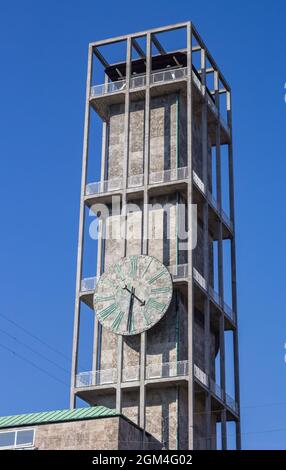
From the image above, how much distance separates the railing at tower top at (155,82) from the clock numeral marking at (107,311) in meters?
15.1

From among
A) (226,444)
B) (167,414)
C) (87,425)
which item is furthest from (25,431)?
(226,444)

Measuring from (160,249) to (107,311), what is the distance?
5.16 meters

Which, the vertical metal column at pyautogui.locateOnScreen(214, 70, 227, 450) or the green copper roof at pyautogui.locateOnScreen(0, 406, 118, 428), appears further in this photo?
the vertical metal column at pyautogui.locateOnScreen(214, 70, 227, 450)

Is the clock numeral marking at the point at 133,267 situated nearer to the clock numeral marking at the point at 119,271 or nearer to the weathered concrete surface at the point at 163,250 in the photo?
the clock numeral marking at the point at 119,271

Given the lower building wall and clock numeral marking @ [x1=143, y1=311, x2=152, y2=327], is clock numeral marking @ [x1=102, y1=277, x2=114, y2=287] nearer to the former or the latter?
clock numeral marking @ [x1=143, y1=311, x2=152, y2=327]

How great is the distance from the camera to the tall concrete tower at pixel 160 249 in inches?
2559

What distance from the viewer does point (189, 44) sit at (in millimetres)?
73000

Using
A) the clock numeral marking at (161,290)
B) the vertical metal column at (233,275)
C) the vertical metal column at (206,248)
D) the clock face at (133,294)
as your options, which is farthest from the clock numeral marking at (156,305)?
the vertical metal column at (233,275)

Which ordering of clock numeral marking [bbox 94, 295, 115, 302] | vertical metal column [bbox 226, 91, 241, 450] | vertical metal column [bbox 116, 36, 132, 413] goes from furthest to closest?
vertical metal column [bbox 226, 91, 241, 450] < clock numeral marking [bbox 94, 295, 115, 302] < vertical metal column [bbox 116, 36, 132, 413]

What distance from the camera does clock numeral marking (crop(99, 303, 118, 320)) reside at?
67438 mm

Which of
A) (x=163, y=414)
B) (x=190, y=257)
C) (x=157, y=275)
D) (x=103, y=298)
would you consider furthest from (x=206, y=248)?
(x=163, y=414)

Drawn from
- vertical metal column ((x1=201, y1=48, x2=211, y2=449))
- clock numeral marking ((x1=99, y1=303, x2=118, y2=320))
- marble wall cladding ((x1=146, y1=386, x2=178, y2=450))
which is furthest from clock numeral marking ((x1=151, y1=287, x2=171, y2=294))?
marble wall cladding ((x1=146, y1=386, x2=178, y2=450))

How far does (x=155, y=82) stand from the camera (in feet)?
238

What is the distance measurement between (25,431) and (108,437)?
473cm
